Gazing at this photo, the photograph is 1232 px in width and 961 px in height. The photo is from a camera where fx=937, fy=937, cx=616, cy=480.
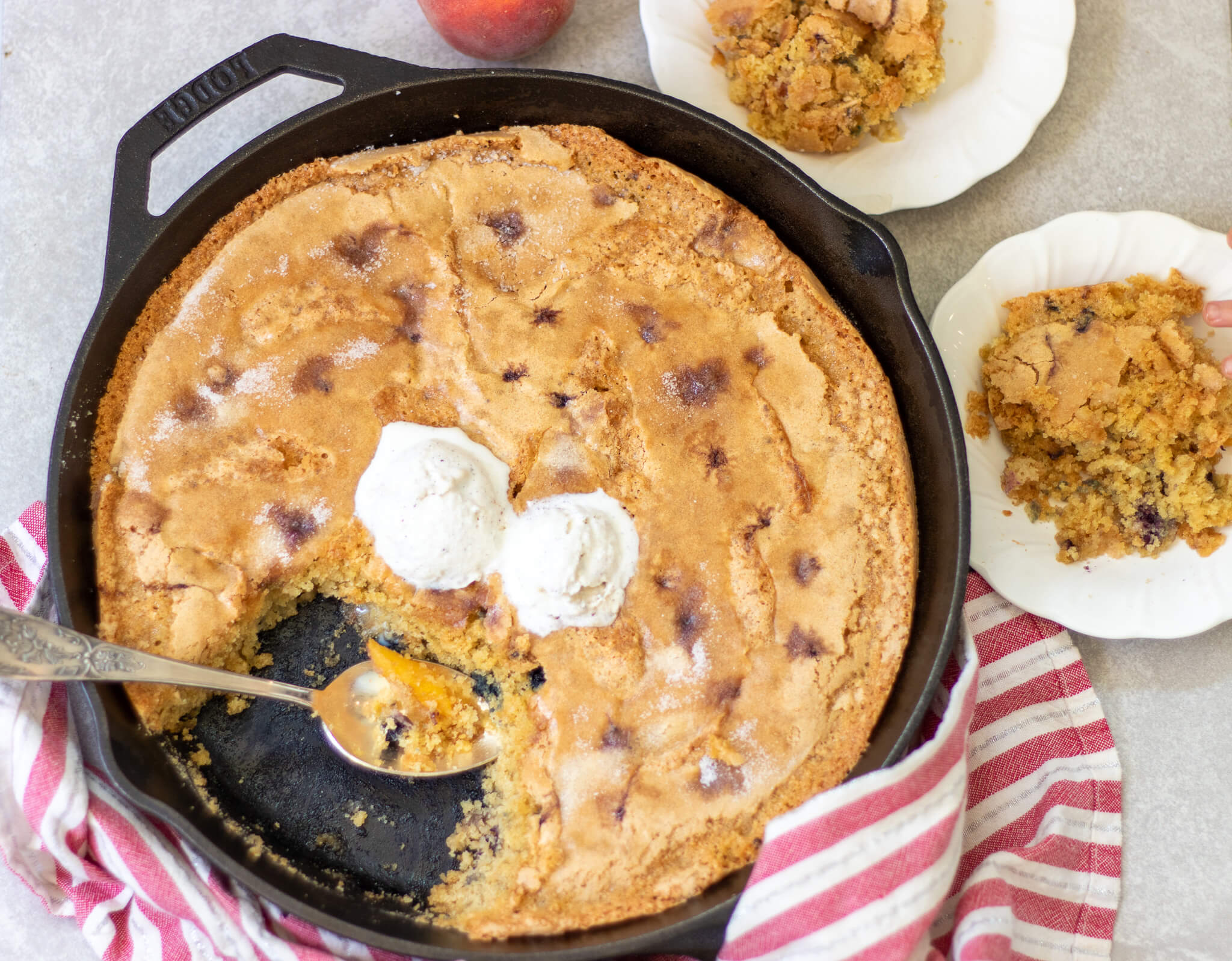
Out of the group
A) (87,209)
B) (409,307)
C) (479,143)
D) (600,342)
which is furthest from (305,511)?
(87,209)

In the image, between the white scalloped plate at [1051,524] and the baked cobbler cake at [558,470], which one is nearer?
the baked cobbler cake at [558,470]

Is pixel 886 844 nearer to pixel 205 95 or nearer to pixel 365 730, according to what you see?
pixel 365 730


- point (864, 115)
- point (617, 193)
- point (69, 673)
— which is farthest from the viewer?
point (864, 115)

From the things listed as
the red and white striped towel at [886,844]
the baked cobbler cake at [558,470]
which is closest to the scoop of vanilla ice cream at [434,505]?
the baked cobbler cake at [558,470]

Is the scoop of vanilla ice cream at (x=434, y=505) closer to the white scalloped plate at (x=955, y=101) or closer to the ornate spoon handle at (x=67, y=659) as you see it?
the ornate spoon handle at (x=67, y=659)

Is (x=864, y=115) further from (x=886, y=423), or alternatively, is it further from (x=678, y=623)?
(x=678, y=623)

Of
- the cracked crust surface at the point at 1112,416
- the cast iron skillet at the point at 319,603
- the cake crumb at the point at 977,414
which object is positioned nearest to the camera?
the cast iron skillet at the point at 319,603

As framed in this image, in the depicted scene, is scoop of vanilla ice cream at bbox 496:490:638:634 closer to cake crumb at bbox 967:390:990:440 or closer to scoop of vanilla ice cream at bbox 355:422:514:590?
scoop of vanilla ice cream at bbox 355:422:514:590

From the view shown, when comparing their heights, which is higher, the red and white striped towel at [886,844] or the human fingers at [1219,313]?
the human fingers at [1219,313]
